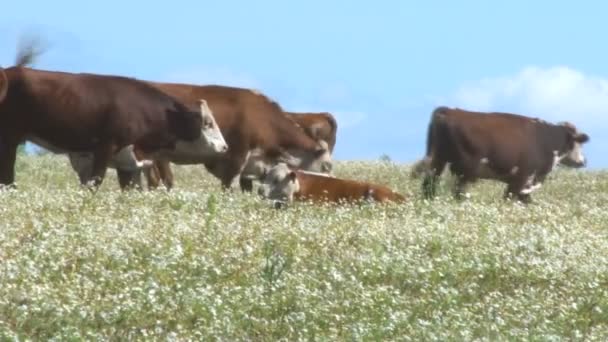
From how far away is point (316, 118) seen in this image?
29.4 meters

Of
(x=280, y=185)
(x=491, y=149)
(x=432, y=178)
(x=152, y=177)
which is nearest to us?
(x=280, y=185)

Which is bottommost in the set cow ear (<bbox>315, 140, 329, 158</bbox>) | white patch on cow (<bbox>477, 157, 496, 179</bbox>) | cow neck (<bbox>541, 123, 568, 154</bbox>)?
cow ear (<bbox>315, 140, 329, 158</bbox>)

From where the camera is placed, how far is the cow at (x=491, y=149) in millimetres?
25484

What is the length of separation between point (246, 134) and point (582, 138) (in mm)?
6620

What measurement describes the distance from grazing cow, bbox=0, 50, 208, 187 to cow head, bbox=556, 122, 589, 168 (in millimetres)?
8283

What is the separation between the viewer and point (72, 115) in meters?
22.1

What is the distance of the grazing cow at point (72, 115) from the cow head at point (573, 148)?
8283 millimetres

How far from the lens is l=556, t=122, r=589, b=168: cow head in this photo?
2844 centimetres

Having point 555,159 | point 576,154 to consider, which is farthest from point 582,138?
point 555,159

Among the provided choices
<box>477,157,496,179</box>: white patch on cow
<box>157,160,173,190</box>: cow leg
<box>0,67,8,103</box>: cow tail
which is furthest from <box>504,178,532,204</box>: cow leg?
<box>0,67,8,103</box>: cow tail

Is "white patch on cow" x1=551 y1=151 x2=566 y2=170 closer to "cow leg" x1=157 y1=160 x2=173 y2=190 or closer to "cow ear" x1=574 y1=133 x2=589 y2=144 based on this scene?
"cow ear" x1=574 y1=133 x2=589 y2=144

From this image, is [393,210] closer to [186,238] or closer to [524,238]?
[524,238]

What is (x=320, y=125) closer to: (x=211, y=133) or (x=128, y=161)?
(x=211, y=133)

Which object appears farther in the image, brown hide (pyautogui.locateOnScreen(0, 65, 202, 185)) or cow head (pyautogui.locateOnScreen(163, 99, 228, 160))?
cow head (pyautogui.locateOnScreen(163, 99, 228, 160))
